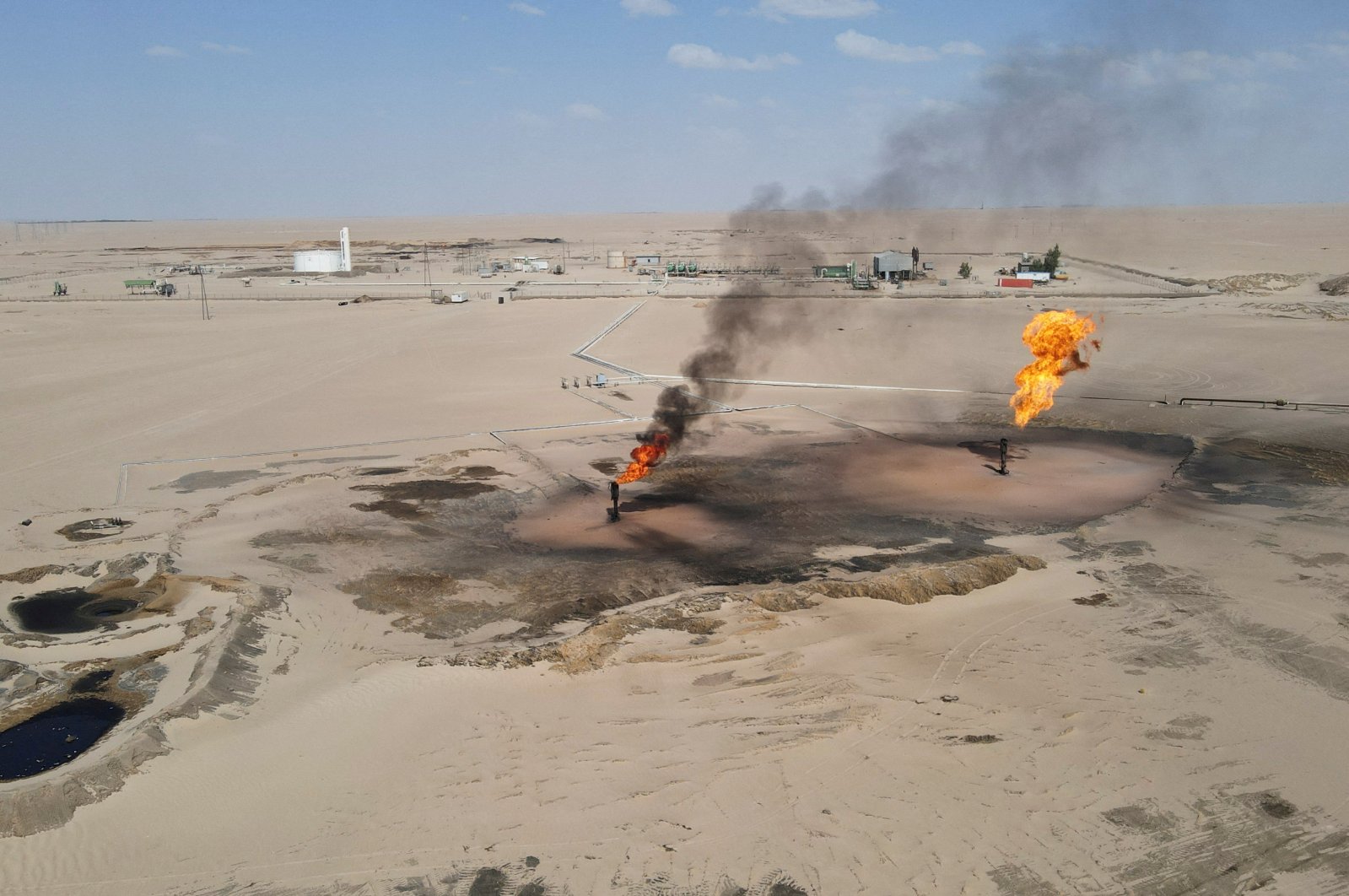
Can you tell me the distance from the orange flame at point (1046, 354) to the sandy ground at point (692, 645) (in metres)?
1.86

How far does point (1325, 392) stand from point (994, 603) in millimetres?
33655

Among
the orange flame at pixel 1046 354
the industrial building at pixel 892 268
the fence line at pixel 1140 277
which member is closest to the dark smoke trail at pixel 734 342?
the orange flame at pixel 1046 354

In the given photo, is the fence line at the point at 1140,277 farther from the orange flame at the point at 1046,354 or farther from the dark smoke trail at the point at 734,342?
the orange flame at the point at 1046,354

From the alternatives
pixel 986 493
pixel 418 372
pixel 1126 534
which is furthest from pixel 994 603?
pixel 418 372

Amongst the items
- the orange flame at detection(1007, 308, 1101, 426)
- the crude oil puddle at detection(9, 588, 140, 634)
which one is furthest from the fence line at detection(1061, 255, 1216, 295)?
the crude oil puddle at detection(9, 588, 140, 634)

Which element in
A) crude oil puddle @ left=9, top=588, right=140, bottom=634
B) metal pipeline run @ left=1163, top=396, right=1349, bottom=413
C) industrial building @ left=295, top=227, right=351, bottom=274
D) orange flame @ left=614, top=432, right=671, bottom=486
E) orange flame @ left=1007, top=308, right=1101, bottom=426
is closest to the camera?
crude oil puddle @ left=9, top=588, right=140, bottom=634

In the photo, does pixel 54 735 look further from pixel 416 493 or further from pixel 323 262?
pixel 323 262

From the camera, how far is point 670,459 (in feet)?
119

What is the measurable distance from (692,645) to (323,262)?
115 meters

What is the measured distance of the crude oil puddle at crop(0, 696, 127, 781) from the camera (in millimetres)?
16469

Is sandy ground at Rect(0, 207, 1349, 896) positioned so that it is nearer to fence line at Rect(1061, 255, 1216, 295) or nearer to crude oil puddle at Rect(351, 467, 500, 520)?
crude oil puddle at Rect(351, 467, 500, 520)

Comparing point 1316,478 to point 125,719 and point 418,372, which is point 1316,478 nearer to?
point 125,719

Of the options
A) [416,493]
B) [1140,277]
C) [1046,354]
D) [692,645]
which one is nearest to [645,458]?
[416,493]

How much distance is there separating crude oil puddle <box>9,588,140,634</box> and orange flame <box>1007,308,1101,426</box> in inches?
1239
